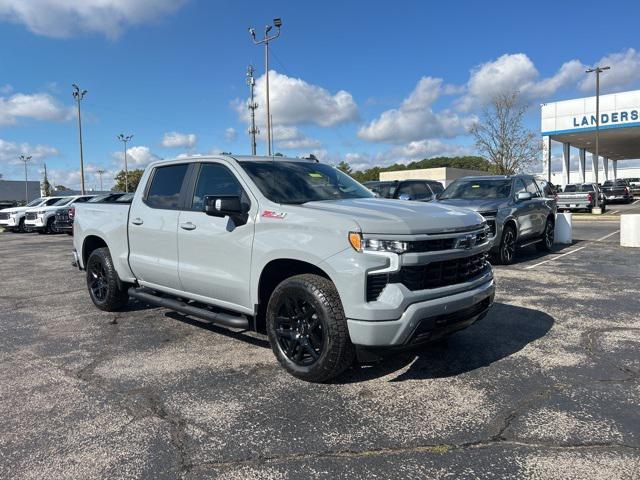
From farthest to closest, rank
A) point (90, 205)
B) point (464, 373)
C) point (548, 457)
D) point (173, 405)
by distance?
point (90, 205) → point (464, 373) → point (173, 405) → point (548, 457)

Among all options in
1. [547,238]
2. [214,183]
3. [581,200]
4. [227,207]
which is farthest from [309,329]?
[581,200]

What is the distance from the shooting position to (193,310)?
192 inches

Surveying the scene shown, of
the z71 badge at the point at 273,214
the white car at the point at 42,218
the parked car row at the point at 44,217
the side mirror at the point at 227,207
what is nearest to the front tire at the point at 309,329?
the z71 badge at the point at 273,214

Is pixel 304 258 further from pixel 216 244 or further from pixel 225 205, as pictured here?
pixel 216 244

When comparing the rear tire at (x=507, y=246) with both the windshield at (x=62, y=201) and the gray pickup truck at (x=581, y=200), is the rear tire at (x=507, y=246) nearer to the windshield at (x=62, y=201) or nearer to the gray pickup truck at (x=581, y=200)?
the gray pickup truck at (x=581, y=200)

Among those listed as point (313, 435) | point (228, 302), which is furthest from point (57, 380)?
point (313, 435)

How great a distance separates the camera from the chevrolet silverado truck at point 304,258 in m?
3.59

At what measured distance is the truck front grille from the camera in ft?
11.7

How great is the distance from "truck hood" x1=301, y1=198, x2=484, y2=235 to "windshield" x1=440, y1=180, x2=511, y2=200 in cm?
649

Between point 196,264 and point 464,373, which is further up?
point 196,264

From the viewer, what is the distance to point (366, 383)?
4.02 meters

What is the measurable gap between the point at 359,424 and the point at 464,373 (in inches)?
50.5

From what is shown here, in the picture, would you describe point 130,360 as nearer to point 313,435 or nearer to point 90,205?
point 313,435

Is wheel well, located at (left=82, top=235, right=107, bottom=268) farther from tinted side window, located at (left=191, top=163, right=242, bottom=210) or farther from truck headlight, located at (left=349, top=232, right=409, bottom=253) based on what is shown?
truck headlight, located at (left=349, top=232, right=409, bottom=253)
